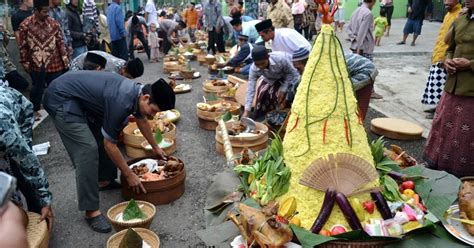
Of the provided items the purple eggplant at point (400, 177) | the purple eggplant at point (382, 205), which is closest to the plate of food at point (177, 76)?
the purple eggplant at point (400, 177)

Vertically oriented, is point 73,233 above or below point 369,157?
below

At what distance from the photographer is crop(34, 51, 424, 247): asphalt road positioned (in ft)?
12.9

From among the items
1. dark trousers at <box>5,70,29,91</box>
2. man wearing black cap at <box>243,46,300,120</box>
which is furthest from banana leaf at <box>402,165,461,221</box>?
dark trousers at <box>5,70,29,91</box>

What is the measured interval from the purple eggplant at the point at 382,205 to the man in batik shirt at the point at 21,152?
262cm

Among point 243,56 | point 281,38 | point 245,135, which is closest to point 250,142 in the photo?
point 245,135

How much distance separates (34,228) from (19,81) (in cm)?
419

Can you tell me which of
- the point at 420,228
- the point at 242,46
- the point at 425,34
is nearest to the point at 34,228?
the point at 420,228

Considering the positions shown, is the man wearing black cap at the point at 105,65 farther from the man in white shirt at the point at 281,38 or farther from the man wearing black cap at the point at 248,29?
the man wearing black cap at the point at 248,29

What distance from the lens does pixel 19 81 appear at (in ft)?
21.7

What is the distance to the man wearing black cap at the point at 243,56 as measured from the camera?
9.68 metres

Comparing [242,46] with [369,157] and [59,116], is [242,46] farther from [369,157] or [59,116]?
[369,157]

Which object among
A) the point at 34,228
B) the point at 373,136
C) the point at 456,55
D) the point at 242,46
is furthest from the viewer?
the point at 242,46

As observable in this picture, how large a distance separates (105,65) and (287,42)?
2821 mm

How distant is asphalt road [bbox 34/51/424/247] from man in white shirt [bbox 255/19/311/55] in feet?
5.88
